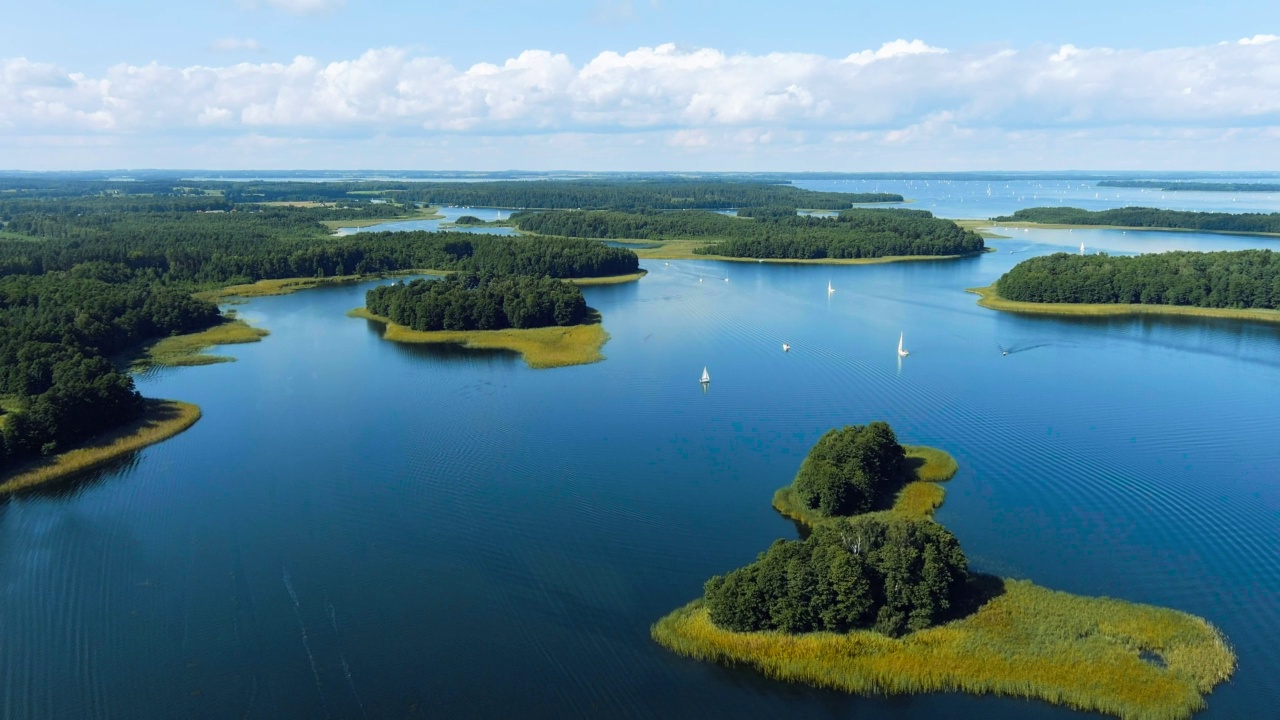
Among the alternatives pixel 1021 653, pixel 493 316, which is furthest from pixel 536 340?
pixel 1021 653

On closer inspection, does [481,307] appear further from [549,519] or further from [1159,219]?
[1159,219]

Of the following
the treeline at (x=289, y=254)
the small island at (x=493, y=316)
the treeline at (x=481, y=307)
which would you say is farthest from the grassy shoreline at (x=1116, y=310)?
the treeline at (x=289, y=254)

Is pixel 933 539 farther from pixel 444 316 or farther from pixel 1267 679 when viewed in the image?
pixel 444 316

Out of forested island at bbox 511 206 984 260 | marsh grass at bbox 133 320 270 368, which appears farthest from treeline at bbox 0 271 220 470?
forested island at bbox 511 206 984 260

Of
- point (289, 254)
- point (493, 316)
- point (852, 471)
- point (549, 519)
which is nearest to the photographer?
point (549, 519)

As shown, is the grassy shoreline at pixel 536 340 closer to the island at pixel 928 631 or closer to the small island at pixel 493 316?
the small island at pixel 493 316

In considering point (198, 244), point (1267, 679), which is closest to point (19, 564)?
point (1267, 679)
